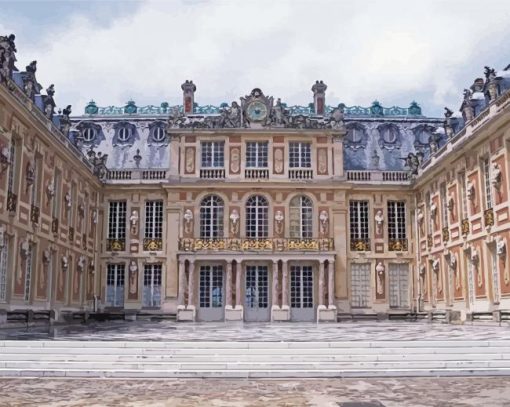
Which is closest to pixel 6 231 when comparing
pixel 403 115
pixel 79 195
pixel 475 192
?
pixel 79 195

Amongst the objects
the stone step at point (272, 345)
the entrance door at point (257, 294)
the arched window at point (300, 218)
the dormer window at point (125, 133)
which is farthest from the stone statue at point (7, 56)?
the arched window at point (300, 218)

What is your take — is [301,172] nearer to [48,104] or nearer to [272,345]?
[48,104]

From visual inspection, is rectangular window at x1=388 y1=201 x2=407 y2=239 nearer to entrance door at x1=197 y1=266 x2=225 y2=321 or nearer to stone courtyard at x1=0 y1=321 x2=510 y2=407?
entrance door at x1=197 y1=266 x2=225 y2=321

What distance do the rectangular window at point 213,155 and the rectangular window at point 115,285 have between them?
6.88 m

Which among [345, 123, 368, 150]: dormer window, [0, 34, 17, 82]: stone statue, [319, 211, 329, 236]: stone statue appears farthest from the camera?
[345, 123, 368, 150]: dormer window

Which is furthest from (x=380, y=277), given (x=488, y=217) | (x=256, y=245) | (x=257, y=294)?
(x=488, y=217)

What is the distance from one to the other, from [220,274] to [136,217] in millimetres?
5282

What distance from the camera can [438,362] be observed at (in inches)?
412

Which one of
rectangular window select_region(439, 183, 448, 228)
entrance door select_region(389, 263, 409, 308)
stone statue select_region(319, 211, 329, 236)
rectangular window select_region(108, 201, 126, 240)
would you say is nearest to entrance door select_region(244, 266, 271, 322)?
stone statue select_region(319, 211, 329, 236)

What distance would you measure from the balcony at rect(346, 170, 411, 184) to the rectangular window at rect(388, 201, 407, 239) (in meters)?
1.20

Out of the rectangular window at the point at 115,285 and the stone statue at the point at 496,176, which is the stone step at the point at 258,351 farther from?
the rectangular window at the point at 115,285

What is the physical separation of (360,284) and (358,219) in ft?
10.9

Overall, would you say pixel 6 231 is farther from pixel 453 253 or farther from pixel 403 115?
pixel 403 115

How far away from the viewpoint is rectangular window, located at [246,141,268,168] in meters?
33.0
